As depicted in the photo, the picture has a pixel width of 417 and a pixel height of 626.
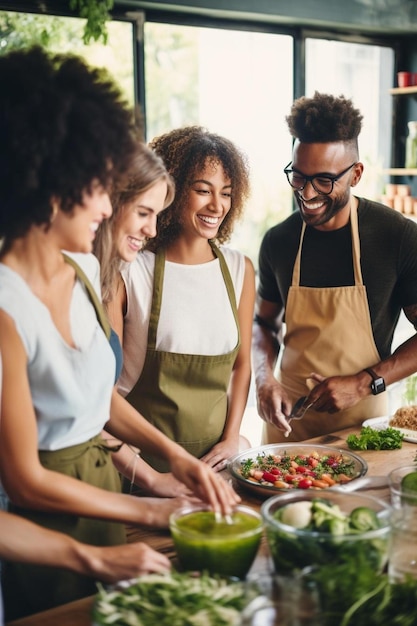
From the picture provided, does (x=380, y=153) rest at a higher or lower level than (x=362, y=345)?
higher

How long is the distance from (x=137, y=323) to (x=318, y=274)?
0.75m

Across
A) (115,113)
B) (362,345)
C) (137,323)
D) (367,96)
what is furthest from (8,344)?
(367,96)

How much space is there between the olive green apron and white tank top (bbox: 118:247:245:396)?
622 mm

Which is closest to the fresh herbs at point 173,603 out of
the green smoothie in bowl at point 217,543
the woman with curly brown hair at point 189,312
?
the green smoothie in bowl at point 217,543

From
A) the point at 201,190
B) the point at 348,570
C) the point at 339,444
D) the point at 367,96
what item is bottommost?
the point at 339,444

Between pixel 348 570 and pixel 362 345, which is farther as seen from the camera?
pixel 362 345

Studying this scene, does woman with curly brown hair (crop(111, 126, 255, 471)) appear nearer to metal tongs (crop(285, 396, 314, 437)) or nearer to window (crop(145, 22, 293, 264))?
metal tongs (crop(285, 396, 314, 437))

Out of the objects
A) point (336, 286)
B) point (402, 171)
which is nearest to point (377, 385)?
point (336, 286)

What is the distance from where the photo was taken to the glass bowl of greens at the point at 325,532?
1.11m

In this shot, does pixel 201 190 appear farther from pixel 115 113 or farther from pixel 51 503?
pixel 51 503

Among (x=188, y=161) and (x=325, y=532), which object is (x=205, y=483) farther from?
(x=188, y=161)

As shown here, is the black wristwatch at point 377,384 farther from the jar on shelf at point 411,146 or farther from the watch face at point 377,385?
the jar on shelf at point 411,146

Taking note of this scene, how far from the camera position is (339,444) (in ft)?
7.16

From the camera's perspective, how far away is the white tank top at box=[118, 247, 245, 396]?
2158 mm
